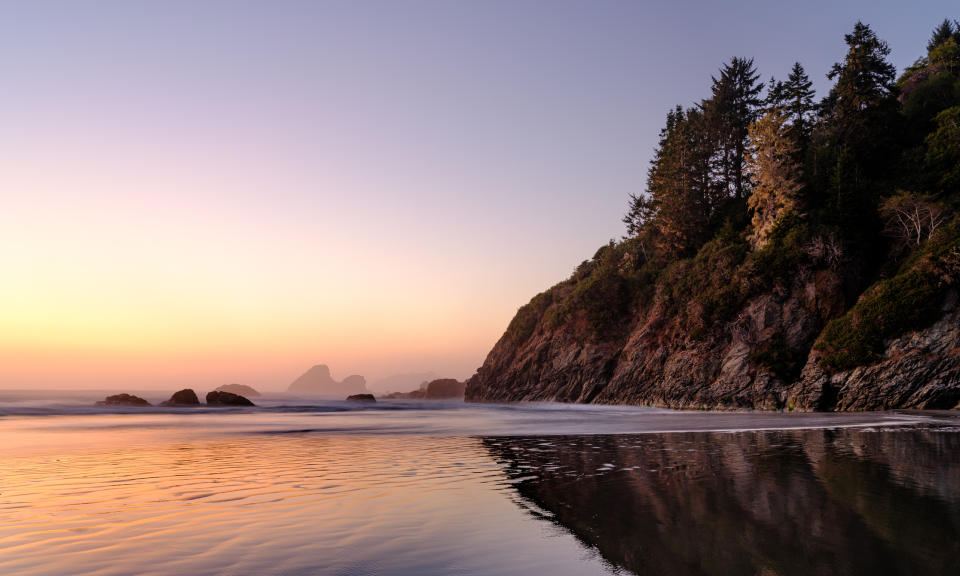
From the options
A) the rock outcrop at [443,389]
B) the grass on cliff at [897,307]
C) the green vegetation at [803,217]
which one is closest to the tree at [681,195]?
the green vegetation at [803,217]

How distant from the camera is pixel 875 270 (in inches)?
1770

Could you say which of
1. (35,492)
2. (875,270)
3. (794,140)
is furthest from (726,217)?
(35,492)

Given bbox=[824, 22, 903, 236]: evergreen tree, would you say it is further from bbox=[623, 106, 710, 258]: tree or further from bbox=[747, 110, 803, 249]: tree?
bbox=[623, 106, 710, 258]: tree

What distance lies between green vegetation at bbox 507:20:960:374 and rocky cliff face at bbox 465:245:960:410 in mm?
465

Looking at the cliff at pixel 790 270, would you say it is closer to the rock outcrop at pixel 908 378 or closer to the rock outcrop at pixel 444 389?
the rock outcrop at pixel 908 378

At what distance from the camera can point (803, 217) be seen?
1959 inches

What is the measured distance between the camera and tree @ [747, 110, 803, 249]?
5081 cm

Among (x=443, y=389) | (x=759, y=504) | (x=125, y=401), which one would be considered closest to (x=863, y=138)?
(x=759, y=504)

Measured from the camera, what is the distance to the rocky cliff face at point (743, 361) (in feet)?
107

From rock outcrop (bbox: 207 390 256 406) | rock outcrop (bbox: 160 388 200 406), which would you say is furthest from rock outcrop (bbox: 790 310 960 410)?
rock outcrop (bbox: 160 388 200 406)

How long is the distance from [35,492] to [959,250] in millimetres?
47915

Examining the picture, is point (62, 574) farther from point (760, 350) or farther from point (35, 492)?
point (760, 350)

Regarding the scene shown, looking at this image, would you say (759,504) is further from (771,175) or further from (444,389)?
(444,389)

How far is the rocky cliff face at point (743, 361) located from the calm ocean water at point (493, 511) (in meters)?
21.5
